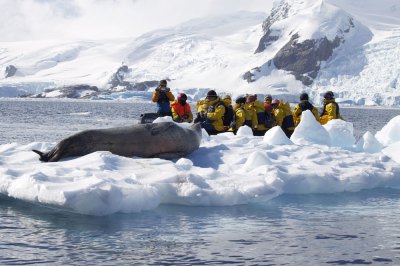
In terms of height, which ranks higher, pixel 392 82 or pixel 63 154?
pixel 392 82

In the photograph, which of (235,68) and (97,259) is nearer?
(97,259)

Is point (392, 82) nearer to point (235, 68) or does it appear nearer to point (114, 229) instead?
point (235, 68)

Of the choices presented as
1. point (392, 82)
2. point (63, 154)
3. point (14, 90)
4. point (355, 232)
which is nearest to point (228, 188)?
point (355, 232)

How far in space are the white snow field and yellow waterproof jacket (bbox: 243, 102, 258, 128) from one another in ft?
8.15

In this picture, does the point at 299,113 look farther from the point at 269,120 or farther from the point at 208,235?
the point at 208,235

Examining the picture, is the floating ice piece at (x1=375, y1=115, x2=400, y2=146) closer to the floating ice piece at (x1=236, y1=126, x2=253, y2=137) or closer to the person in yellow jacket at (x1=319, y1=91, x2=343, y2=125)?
the person in yellow jacket at (x1=319, y1=91, x2=343, y2=125)

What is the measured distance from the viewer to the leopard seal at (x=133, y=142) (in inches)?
347

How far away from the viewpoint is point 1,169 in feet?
25.7

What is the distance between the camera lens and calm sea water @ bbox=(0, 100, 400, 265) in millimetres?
5453

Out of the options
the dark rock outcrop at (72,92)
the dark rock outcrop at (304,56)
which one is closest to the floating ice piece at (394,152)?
the dark rock outcrop at (72,92)

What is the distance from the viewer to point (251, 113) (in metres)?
13.8

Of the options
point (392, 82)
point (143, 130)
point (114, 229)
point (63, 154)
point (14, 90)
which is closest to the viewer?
point (114, 229)

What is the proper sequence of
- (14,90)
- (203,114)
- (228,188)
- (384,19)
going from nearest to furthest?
(228,188)
(203,114)
(14,90)
(384,19)

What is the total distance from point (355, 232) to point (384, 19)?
6904 inches
